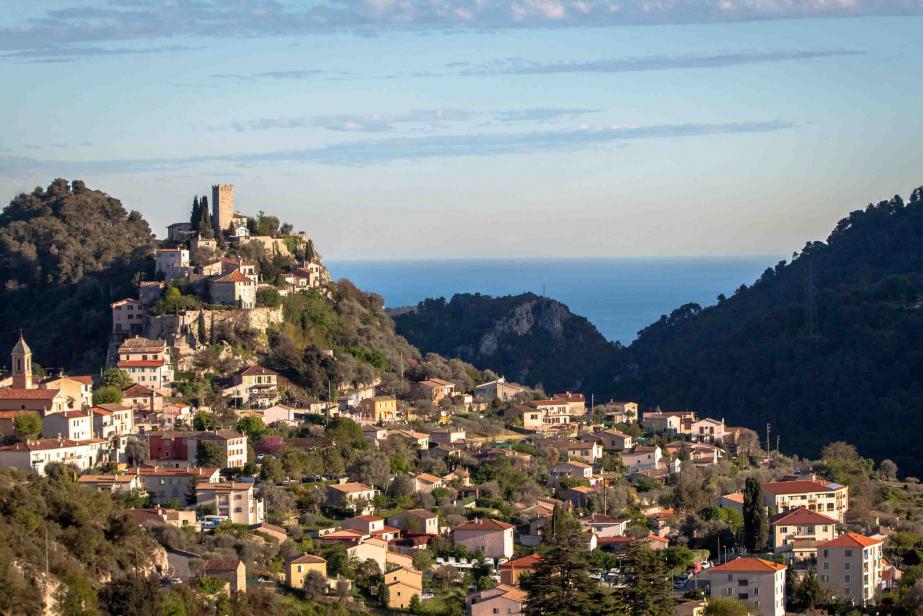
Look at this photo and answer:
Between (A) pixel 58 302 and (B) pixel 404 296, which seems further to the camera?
(B) pixel 404 296

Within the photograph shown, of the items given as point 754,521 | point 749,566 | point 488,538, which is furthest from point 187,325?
point 749,566

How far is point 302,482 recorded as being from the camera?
152ft

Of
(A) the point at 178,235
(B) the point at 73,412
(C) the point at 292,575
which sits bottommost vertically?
(C) the point at 292,575

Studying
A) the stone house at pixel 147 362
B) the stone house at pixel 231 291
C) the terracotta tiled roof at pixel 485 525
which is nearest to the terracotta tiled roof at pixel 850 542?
the terracotta tiled roof at pixel 485 525

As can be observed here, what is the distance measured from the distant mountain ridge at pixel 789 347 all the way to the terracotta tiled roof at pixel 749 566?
25.2 m

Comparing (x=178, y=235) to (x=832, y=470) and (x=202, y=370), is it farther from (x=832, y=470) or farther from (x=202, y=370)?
(x=832, y=470)

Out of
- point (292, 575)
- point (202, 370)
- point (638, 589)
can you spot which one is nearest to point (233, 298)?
point (202, 370)

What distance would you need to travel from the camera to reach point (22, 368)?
49375 millimetres

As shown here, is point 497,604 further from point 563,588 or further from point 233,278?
point 233,278

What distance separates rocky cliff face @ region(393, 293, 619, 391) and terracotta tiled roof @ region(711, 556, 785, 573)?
4223 cm

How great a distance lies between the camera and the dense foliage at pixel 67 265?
185 feet

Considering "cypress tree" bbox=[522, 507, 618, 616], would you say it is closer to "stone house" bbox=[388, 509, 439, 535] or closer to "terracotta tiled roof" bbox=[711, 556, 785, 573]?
"terracotta tiled roof" bbox=[711, 556, 785, 573]

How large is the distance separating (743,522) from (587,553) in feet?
16.8

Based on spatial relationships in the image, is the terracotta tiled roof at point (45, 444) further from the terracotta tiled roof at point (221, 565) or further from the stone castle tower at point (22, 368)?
the terracotta tiled roof at point (221, 565)
